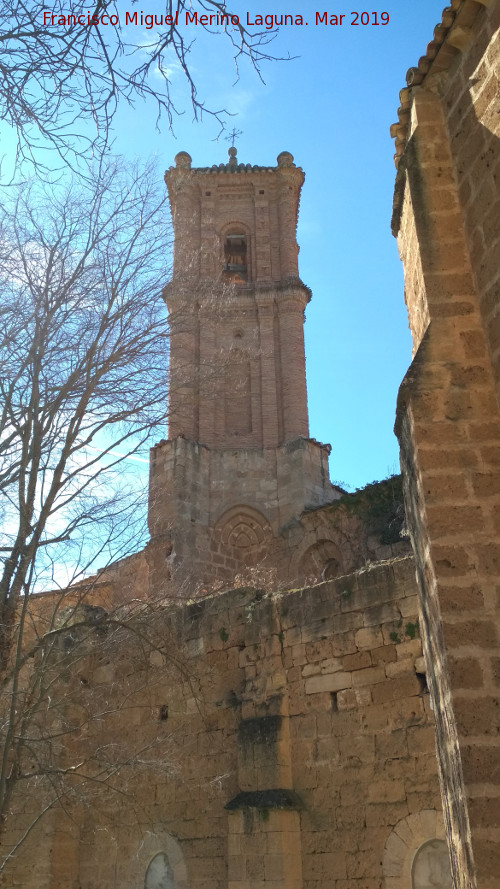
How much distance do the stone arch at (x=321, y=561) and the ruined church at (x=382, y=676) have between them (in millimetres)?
2098

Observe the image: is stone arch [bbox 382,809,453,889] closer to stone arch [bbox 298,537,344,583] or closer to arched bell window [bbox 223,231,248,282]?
stone arch [bbox 298,537,344,583]

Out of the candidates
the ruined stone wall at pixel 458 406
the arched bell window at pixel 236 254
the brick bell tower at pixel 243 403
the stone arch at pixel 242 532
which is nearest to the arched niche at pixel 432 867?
the ruined stone wall at pixel 458 406

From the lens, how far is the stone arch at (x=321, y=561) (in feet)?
64.3

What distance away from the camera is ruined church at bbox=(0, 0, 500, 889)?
3656 millimetres

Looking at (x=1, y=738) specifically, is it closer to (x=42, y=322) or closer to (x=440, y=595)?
(x=42, y=322)

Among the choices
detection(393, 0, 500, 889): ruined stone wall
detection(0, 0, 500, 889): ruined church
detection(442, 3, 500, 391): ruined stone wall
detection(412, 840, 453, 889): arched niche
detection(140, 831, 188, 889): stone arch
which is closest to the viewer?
detection(393, 0, 500, 889): ruined stone wall

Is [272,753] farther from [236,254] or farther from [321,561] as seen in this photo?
[236,254]

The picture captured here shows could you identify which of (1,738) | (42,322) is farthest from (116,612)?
(42,322)

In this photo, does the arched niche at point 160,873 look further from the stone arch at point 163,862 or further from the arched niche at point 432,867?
the arched niche at point 432,867

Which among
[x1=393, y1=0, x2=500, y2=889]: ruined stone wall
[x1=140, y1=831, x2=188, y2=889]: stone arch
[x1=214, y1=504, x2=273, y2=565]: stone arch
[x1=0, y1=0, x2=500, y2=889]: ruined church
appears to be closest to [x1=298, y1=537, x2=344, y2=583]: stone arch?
[x1=214, y1=504, x2=273, y2=565]: stone arch

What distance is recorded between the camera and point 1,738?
24.8ft

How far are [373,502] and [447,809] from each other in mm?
14936

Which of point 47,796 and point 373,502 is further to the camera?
point 373,502

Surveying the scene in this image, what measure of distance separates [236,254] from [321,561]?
13061 millimetres
